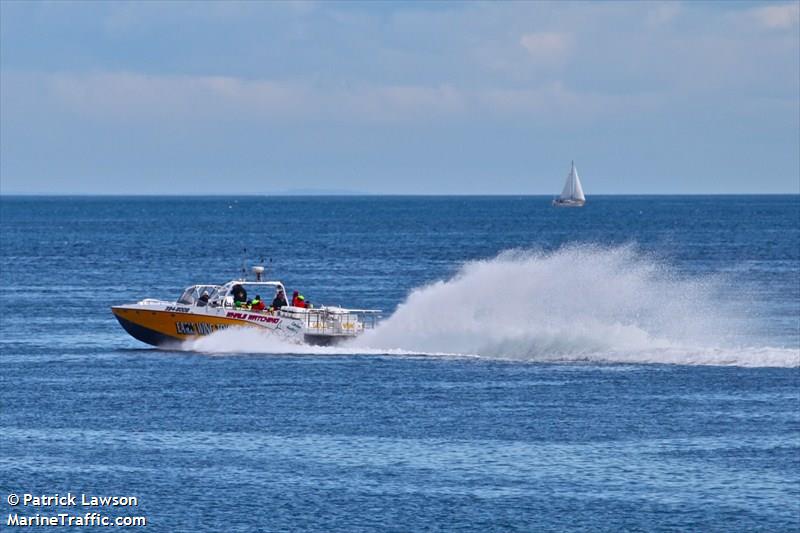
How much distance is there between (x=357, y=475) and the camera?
35.1 meters

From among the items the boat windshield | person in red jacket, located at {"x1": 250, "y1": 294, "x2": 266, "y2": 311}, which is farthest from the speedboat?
person in red jacket, located at {"x1": 250, "y1": 294, "x2": 266, "y2": 311}

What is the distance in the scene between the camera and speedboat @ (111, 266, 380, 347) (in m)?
56.9

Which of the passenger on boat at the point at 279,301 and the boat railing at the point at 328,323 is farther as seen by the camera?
the passenger on boat at the point at 279,301

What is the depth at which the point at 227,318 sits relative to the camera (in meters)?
57.5

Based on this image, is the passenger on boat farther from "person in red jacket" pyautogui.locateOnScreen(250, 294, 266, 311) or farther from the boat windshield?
the boat windshield

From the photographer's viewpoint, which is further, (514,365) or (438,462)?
(514,365)

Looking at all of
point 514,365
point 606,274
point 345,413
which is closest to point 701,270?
point 606,274

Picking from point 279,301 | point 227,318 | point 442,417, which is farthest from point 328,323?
point 442,417

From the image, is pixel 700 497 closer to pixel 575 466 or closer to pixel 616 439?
pixel 575 466

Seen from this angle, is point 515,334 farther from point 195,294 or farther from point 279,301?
point 195,294

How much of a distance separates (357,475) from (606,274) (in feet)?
100

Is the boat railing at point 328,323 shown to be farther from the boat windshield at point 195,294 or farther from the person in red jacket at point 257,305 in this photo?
the boat windshield at point 195,294

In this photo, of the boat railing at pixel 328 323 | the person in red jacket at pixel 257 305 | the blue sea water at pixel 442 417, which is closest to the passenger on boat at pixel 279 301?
the person in red jacket at pixel 257 305

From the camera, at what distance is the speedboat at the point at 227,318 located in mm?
56875
